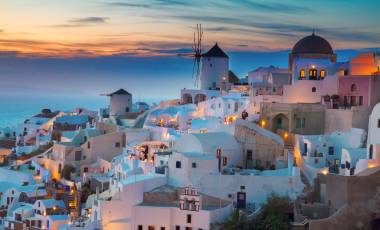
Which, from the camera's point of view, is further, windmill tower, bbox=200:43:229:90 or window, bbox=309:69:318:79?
windmill tower, bbox=200:43:229:90

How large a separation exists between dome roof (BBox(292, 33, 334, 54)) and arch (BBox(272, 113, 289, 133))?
27.1 feet

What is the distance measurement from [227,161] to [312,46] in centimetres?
1281

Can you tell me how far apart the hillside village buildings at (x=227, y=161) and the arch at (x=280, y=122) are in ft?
0.15

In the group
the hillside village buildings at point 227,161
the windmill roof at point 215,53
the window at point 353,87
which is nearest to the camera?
the hillside village buildings at point 227,161

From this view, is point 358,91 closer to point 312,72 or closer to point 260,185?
point 312,72

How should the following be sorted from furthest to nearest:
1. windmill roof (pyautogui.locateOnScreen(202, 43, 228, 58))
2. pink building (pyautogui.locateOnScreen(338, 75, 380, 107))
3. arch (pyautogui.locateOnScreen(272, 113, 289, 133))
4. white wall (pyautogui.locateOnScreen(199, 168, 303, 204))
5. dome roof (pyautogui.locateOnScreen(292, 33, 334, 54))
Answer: windmill roof (pyautogui.locateOnScreen(202, 43, 228, 58))
dome roof (pyautogui.locateOnScreen(292, 33, 334, 54))
arch (pyautogui.locateOnScreen(272, 113, 289, 133))
pink building (pyautogui.locateOnScreen(338, 75, 380, 107))
white wall (pyautogui.locateOnScreen(199, 168, 303, 204))

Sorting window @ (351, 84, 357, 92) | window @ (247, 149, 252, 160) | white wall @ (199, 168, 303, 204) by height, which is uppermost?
window @ (351, 84, 357, 92)

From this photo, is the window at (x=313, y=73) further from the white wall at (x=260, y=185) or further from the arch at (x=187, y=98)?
the arch at (x=187, y=98)

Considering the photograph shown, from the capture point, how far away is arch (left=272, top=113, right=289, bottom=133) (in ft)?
91.1

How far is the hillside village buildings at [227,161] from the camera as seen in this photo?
22266mm

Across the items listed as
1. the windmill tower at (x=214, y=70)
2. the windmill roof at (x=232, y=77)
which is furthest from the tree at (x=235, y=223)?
the windmill roof at (x=232, y=77)

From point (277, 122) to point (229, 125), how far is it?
273cm

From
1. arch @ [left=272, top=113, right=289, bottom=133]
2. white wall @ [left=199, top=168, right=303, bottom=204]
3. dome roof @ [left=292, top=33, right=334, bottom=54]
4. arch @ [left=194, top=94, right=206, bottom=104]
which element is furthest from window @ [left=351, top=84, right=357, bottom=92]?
arch @ [left=194, top=94, right=206, bottom=104]

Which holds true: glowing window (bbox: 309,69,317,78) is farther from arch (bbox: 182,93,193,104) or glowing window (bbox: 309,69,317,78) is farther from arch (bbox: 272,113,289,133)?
arch (bbox: 182,93,193,104)
